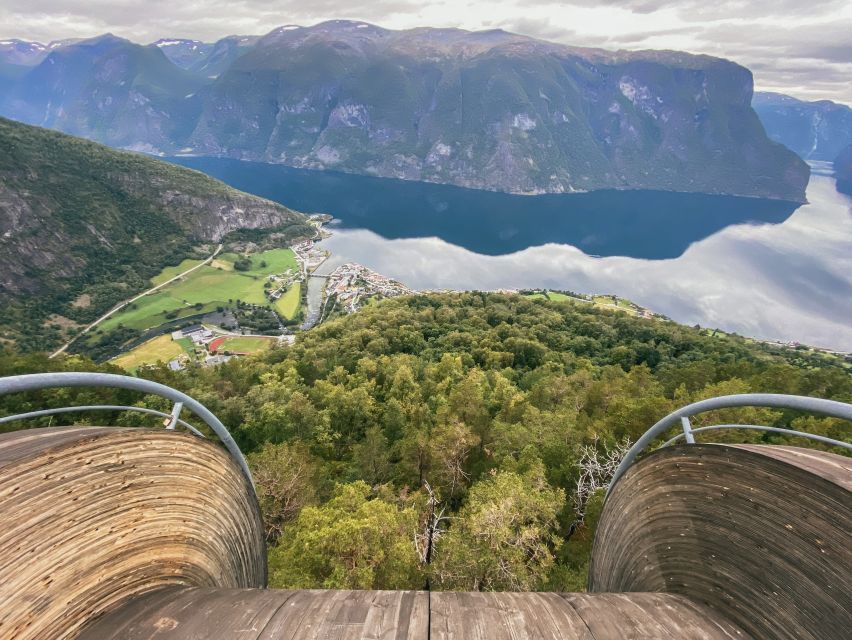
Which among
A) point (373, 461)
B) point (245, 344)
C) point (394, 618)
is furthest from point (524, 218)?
point (394, 618)

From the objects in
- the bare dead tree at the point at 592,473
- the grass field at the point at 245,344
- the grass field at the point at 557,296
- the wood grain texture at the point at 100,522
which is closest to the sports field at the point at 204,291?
the grass field at the point at 245,344

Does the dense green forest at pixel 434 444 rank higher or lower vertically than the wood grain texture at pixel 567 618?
lower

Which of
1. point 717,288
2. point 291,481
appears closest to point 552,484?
point 291,481

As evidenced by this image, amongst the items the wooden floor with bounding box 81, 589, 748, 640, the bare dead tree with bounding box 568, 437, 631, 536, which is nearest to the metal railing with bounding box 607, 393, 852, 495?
the wooden floor with bounding box 81, 589, 748, 640

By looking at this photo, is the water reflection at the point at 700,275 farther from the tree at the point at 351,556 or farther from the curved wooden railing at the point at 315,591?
the curved wooden railing at the point at 315,591

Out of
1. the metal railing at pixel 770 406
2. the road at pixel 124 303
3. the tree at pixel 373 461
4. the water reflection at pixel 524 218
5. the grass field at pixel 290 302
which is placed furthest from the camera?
the water reflection at pixel 524 218

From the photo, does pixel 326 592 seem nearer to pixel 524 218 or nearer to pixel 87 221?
pixel 87 221
